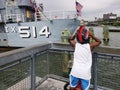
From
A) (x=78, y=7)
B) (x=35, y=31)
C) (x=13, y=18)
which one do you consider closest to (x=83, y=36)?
(x=78, y=7)

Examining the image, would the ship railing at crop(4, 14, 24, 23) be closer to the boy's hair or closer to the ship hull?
the ship hull

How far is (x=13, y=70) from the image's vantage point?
10.9 ft

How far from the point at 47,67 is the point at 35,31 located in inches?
497

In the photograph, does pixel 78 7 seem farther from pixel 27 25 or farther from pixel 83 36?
pixel 83 36

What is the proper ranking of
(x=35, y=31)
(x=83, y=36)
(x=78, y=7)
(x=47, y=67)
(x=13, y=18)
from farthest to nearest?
(x=13, y=18)
(x=35, y=31)
(x=78, y=7)
(x=47, y=67)
(x=83, y=36)

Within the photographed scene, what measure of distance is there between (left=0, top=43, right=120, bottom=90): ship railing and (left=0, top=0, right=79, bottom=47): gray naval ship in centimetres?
1127

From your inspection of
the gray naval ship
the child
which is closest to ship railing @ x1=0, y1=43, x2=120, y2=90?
the child

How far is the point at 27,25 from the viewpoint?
57.4ft

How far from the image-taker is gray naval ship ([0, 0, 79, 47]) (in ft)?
54.9

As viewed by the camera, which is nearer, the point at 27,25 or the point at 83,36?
the point at 83,36

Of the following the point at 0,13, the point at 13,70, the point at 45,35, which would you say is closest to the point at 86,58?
the point at 13,70

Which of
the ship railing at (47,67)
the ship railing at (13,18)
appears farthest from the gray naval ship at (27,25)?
the ship railing at (47,67)

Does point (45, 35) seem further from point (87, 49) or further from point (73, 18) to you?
point (87, 49)

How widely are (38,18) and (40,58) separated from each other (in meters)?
14.2
